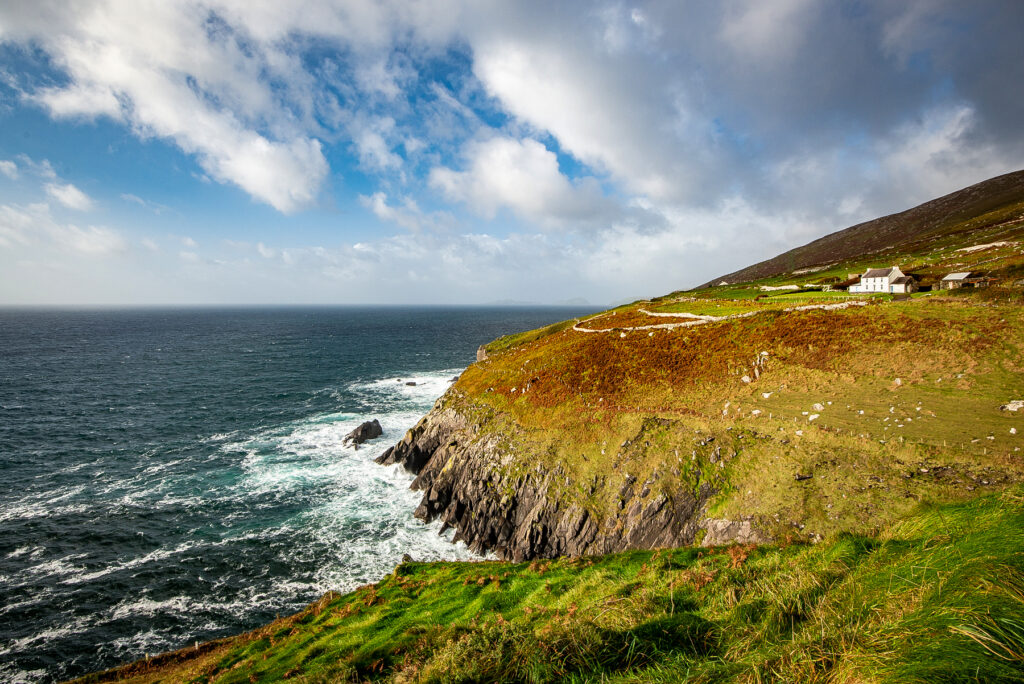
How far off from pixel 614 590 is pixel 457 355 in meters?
98.6

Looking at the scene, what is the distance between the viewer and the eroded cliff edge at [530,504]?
74.3 ft

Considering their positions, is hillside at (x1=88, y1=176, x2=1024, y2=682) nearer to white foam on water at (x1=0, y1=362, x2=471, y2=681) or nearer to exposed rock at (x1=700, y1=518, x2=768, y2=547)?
exposed rock at (x1=700, y1=518, x2=768, y2=547)

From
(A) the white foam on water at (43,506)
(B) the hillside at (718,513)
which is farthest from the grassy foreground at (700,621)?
(A) the white foam on water at (43,506)

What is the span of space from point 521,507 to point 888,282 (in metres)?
71.7

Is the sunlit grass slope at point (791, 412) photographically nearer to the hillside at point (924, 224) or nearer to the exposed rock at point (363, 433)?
the exposed rock at point (363, 433)

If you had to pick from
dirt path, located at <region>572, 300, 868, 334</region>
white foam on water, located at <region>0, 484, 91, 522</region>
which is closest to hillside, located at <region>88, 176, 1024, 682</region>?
dirt path, located at <region>572, 300, 868, 334</region>

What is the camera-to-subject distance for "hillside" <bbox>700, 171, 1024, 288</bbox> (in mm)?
130000

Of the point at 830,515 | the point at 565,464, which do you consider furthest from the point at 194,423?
the point at 830,515

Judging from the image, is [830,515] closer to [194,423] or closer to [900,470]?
[900,470]

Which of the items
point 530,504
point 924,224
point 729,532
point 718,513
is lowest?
point 530,504

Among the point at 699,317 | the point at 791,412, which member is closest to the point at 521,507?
the point at 791,412

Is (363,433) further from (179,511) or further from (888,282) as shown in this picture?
(888,282)

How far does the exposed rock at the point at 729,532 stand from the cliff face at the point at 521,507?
2.36 feet

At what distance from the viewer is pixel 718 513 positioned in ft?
69.5
